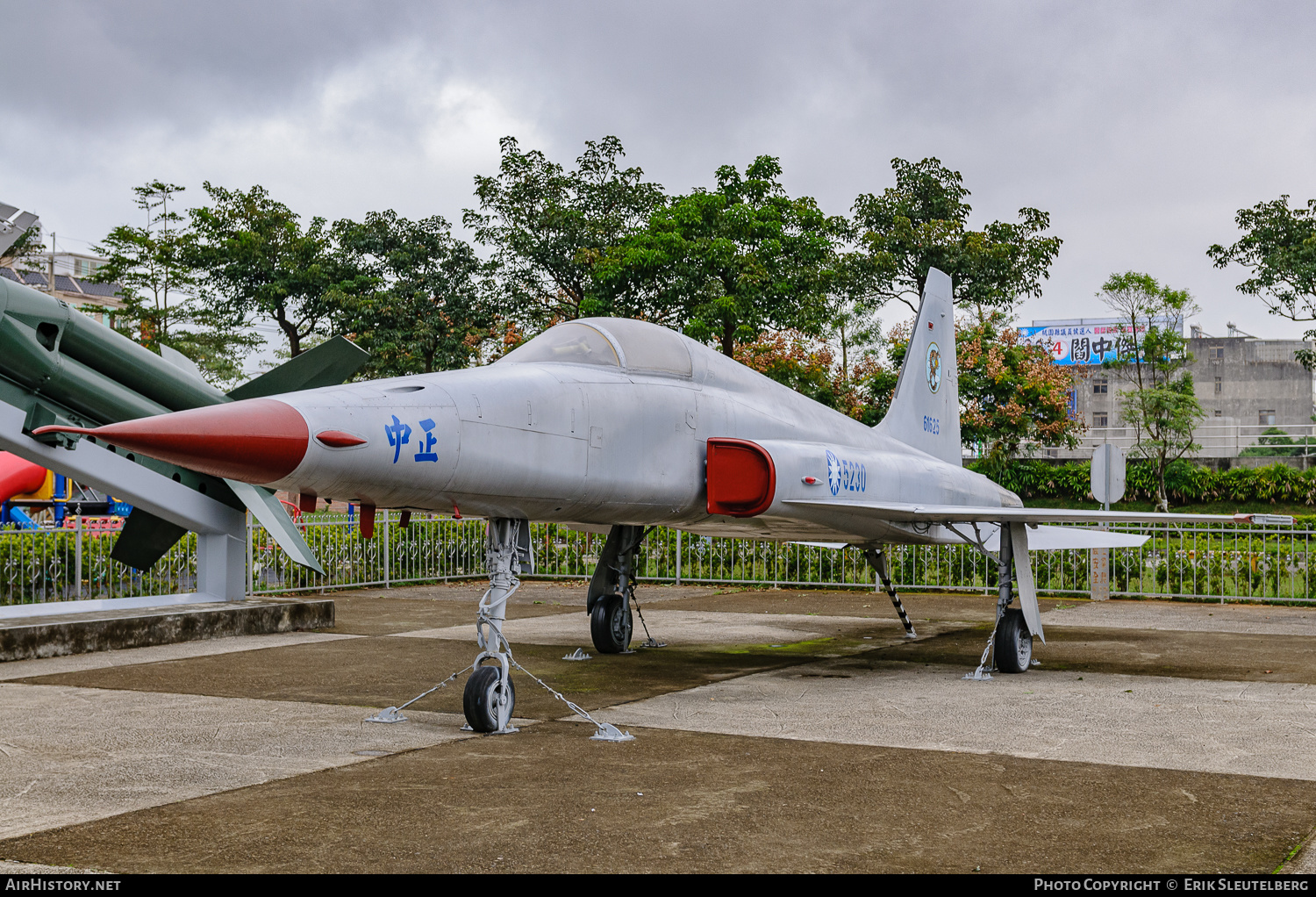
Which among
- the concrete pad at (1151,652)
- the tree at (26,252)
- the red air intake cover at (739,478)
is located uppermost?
the tree at (26,252)

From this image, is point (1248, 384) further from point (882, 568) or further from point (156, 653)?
point (156, 653)

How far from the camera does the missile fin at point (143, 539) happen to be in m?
12.9

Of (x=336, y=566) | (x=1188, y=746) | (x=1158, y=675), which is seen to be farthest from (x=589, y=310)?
(x=1188, y=746)

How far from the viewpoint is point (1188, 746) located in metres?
6.36

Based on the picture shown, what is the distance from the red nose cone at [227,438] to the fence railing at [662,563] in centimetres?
1012

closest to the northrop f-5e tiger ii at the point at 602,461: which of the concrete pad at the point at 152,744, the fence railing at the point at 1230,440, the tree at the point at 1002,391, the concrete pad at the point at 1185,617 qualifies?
the concrete pad at the point at 152,744

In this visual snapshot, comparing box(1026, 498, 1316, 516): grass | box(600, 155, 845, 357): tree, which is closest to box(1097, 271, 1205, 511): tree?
box(1026, 498, 1316, 516): grass

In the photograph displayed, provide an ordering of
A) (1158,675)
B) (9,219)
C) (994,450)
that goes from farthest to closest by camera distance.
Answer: (994,450) < (9,219) < (1158,675)

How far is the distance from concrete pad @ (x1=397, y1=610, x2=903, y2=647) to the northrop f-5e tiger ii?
4.53 ft

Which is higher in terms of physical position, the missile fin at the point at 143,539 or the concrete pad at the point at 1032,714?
the missile fin at the point at 143,539

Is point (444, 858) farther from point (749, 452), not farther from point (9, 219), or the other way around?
point (9, 219)

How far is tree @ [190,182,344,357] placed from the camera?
1287 inches

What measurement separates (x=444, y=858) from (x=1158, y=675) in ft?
24.7

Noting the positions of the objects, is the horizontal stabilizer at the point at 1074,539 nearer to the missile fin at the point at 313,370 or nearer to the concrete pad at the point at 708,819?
the concrete pad at the point at 708,819
